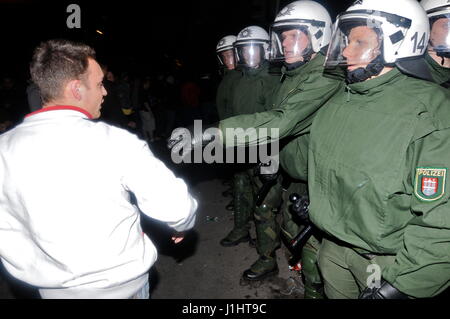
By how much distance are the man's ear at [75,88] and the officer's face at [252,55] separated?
270 cm

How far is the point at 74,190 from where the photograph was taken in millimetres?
1308

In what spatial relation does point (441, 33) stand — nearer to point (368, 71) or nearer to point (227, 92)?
point (368, 71)

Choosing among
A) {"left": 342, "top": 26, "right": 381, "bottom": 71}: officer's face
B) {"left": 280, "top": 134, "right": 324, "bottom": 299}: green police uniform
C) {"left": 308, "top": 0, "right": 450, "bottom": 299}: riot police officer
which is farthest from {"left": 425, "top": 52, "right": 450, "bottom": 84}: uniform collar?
{"left": 280, "top": 134, "right": 324, "bottom": 299}: green police uniform

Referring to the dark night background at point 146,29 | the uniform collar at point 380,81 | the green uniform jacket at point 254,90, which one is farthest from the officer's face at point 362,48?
the dark night background at point 146,29

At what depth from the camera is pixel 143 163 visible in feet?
4.58

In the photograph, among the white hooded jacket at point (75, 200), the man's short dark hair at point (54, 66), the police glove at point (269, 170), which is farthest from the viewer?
the police glove at point (269, 170)

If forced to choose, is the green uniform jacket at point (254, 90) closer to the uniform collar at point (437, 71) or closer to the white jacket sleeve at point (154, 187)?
the uniform collar at point (437, 71)

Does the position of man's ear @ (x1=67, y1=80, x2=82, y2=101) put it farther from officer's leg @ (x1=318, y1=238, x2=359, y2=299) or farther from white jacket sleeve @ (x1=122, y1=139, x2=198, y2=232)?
officer's leg @ (x1=318, y1=238, x2=359, y2=299)

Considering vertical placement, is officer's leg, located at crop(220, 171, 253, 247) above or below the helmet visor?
below

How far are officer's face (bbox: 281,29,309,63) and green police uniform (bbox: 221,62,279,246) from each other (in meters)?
0.89

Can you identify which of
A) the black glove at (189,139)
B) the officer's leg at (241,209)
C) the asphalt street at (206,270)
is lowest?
the asphalt street at (206,270)

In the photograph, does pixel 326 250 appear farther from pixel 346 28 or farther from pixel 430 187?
pixel 346 28

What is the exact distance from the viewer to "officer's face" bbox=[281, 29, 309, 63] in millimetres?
2648

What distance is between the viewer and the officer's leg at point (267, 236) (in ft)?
10.9
